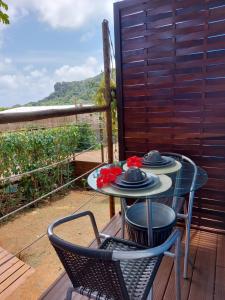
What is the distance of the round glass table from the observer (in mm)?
1197

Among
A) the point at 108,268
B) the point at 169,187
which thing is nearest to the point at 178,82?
the point at 169,187

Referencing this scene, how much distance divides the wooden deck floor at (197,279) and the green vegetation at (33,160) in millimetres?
2988

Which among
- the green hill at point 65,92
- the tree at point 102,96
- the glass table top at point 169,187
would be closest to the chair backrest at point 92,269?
the glass table top at point 169,187

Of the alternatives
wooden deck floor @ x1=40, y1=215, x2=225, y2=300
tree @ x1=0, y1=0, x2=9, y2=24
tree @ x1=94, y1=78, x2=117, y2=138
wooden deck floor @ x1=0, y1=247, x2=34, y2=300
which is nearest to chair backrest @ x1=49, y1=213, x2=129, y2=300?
wooden deck floor @ x1=40, y1=215, x2=225, y2=300

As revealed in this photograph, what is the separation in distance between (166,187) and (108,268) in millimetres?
584

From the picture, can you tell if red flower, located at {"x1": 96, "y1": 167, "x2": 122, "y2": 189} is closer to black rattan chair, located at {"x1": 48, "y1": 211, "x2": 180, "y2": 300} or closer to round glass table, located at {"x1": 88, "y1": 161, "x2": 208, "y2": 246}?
round glass table, located at {"x1": 88, "y1": 161, "x2": 208, "y2": 246}

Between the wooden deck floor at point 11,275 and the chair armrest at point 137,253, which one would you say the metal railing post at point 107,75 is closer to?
the wooden deck floor at point 11,275

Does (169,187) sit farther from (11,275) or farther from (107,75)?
(11,275)

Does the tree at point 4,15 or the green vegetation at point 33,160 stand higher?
the tree at point 4,15

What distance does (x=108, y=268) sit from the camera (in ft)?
2.68

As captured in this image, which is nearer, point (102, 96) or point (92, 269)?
point (92, 269)

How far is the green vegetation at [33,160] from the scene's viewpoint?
433 cm

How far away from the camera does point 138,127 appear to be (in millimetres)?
2285

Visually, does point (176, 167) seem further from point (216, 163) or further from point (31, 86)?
point (31, 86)
